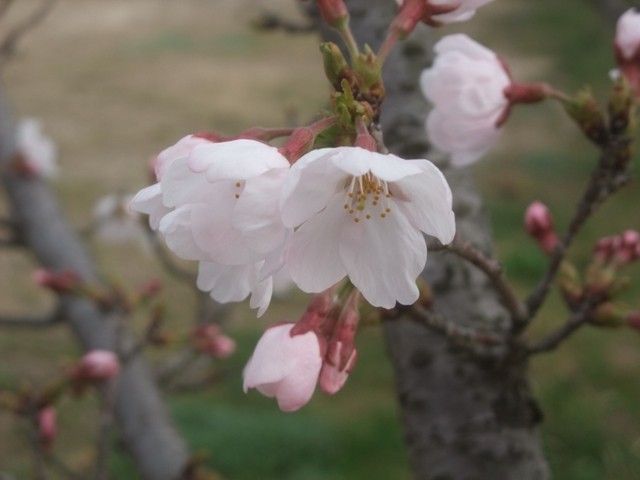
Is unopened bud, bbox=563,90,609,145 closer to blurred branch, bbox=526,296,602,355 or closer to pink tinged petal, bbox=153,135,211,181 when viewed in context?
blurred branch, bbox=526,296,602,355

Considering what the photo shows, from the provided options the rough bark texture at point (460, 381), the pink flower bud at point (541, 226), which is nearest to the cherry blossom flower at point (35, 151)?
the rough bark texture at point (460, 381)

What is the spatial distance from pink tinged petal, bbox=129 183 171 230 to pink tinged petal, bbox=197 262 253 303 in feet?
0.16

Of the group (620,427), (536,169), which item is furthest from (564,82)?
(620,427)

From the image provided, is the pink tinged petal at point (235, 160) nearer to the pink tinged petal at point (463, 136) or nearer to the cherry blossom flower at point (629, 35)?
the pink tinged petal at point (463, 136)

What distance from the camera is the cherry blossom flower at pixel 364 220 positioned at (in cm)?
57

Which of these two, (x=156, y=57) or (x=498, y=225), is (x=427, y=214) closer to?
(x=498, y=225)

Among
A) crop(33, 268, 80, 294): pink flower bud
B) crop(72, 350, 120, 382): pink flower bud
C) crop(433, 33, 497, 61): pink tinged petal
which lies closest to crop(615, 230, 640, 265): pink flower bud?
crop(433, 33, 497, 61): pink tinged petal

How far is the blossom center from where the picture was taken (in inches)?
25.8

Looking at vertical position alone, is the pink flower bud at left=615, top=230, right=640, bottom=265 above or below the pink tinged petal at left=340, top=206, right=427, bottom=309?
below

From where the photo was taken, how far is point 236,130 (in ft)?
19.7

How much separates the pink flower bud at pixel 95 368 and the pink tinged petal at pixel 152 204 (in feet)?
2.41

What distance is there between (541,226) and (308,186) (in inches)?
22.5

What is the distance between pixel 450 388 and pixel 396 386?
0.29 ft

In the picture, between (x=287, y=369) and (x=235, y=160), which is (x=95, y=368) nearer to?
(x=287, y=369)
